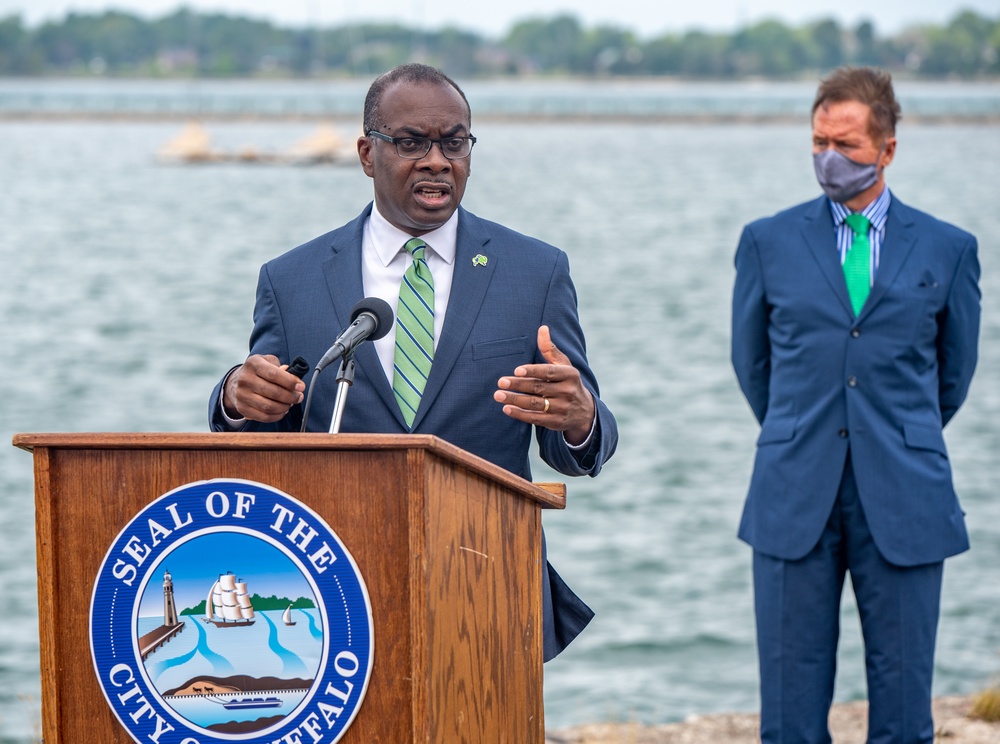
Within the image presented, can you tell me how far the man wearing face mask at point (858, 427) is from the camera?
4316 millimetres

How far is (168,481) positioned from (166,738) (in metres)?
0.41

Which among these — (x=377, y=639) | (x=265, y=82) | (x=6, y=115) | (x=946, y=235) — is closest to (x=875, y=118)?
(x=946, y=235)

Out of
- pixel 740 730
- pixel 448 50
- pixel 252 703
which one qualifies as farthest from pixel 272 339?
pixel 448 50

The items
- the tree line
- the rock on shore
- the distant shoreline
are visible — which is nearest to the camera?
the rock on shore

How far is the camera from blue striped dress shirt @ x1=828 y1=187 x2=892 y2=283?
446cm

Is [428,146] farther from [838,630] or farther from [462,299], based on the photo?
[838,630]

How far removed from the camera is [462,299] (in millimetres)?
3121

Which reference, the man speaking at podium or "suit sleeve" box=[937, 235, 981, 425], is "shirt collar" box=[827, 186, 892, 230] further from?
the man speaking at podium

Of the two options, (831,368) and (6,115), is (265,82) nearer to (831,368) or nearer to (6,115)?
(6,115)

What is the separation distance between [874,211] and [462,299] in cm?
180

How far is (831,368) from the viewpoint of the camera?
439 cm

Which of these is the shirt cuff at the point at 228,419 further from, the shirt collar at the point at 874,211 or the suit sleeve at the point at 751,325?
the shirt collar at the point at 874,211

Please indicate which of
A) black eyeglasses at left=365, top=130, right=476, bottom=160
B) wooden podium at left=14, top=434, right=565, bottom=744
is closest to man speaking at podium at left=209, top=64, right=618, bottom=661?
black eyeglasses at left=365, top=130, right=476, bottom=160

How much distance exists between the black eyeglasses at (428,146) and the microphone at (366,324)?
0.41 meters
